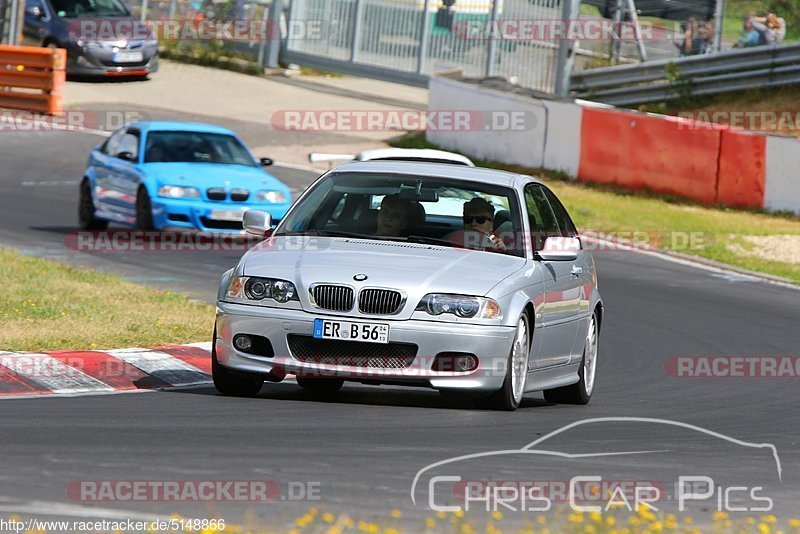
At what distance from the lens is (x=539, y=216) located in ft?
34.5

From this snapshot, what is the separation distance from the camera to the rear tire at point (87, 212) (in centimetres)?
2041

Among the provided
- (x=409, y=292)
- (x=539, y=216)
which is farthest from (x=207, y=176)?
(x=409, y=292)

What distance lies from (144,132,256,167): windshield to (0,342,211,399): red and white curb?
30.2 feet

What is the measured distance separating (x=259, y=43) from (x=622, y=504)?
3230cm

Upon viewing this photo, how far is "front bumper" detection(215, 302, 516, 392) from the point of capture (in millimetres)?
8945

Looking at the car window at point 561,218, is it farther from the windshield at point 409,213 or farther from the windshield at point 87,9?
the windshield at point 87,9

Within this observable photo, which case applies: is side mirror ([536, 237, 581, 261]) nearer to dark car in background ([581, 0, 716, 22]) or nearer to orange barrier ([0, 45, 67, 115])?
dark car in background ([581, 0, 716, 22])

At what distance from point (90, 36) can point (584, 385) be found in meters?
25.5

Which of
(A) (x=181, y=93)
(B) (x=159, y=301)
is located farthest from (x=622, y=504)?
(A) (x=181, y=93)

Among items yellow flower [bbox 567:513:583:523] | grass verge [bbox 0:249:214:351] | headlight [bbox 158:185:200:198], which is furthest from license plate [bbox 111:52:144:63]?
yellow flower [bbox 567:513:583:523]

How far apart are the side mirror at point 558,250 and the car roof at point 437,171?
0.52 m

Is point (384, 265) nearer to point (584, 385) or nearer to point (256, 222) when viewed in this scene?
point (256, 222)

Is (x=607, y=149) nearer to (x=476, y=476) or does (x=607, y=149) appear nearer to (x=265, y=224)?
(x=265, y=224)

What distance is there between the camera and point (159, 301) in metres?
13.8
